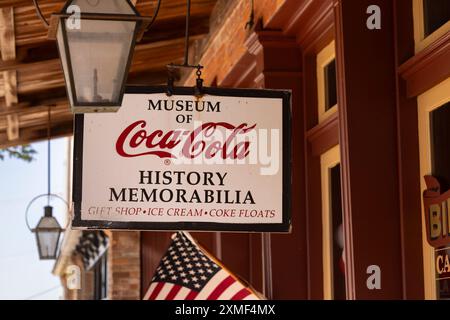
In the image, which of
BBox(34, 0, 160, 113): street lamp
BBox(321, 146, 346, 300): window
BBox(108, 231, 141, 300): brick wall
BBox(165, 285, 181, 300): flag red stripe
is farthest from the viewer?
BBox(108, 231, 141, 300): brick wall

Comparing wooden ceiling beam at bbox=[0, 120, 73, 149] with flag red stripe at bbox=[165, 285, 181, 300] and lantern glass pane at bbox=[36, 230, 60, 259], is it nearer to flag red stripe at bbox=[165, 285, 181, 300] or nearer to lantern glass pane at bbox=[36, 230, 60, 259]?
lantern glass pane at bbox=[36, 230, 60, 259]

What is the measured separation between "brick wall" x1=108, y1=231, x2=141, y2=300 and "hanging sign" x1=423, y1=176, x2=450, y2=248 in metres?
8.88

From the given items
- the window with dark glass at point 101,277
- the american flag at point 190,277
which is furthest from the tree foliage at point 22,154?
the american flag at point 190,277

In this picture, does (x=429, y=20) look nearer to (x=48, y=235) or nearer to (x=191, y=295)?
(x=191, y=295)

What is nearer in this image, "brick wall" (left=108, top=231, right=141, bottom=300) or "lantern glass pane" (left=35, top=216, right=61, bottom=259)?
"lantern glass pane" (left=35, top=216, right=61, bottom=259)

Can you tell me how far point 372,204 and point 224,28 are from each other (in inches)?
146

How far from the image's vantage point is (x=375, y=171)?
5.21 m

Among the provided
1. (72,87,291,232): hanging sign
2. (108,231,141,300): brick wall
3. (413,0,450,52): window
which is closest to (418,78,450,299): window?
(413,0,450,52): window

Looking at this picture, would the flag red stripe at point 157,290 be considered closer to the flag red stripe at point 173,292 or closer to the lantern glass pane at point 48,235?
the flag red stripe at point 173,292

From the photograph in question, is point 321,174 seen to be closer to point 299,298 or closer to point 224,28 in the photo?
point 299,298

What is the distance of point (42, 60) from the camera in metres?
9.30

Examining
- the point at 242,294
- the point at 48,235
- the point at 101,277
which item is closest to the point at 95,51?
the point at 242,294

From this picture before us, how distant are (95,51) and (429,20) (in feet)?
6.00

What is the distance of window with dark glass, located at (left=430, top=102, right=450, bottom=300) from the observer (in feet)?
16.2
